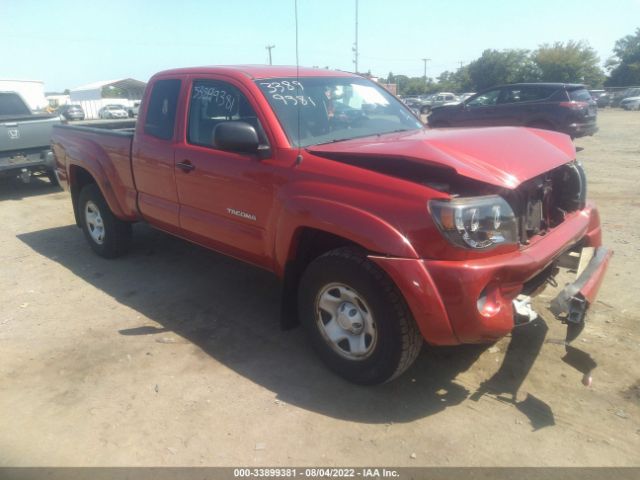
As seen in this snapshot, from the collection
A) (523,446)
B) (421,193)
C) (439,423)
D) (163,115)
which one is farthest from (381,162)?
(163,115)

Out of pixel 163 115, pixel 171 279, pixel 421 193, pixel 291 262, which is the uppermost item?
pixel 163 115

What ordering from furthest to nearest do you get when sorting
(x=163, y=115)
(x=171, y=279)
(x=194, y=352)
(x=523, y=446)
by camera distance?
(x=171, y=279)
(x=163, y=115)
(x=194, y=352)
(x=523, y=446)

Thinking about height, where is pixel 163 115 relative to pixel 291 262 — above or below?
above

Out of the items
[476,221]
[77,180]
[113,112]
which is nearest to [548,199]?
[476,221]

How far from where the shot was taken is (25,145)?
8.38 metres

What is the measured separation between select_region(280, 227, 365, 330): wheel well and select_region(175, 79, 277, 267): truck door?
261 mm

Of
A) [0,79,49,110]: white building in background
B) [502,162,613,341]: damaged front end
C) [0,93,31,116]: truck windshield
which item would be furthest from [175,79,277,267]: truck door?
[0,79,49,110]: white building in background

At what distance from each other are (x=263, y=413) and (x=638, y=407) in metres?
2.12

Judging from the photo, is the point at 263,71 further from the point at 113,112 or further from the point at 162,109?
the point at 113,112

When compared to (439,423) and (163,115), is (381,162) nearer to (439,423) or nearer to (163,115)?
(439,423)

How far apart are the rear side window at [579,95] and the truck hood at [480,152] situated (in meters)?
10.00

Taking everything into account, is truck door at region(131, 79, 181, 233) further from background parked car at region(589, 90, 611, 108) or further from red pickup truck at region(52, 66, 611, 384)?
background parked car at region(589, 90, 611, 108)

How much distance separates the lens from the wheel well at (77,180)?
5.55 meters

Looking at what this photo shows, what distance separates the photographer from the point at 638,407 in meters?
2.76
